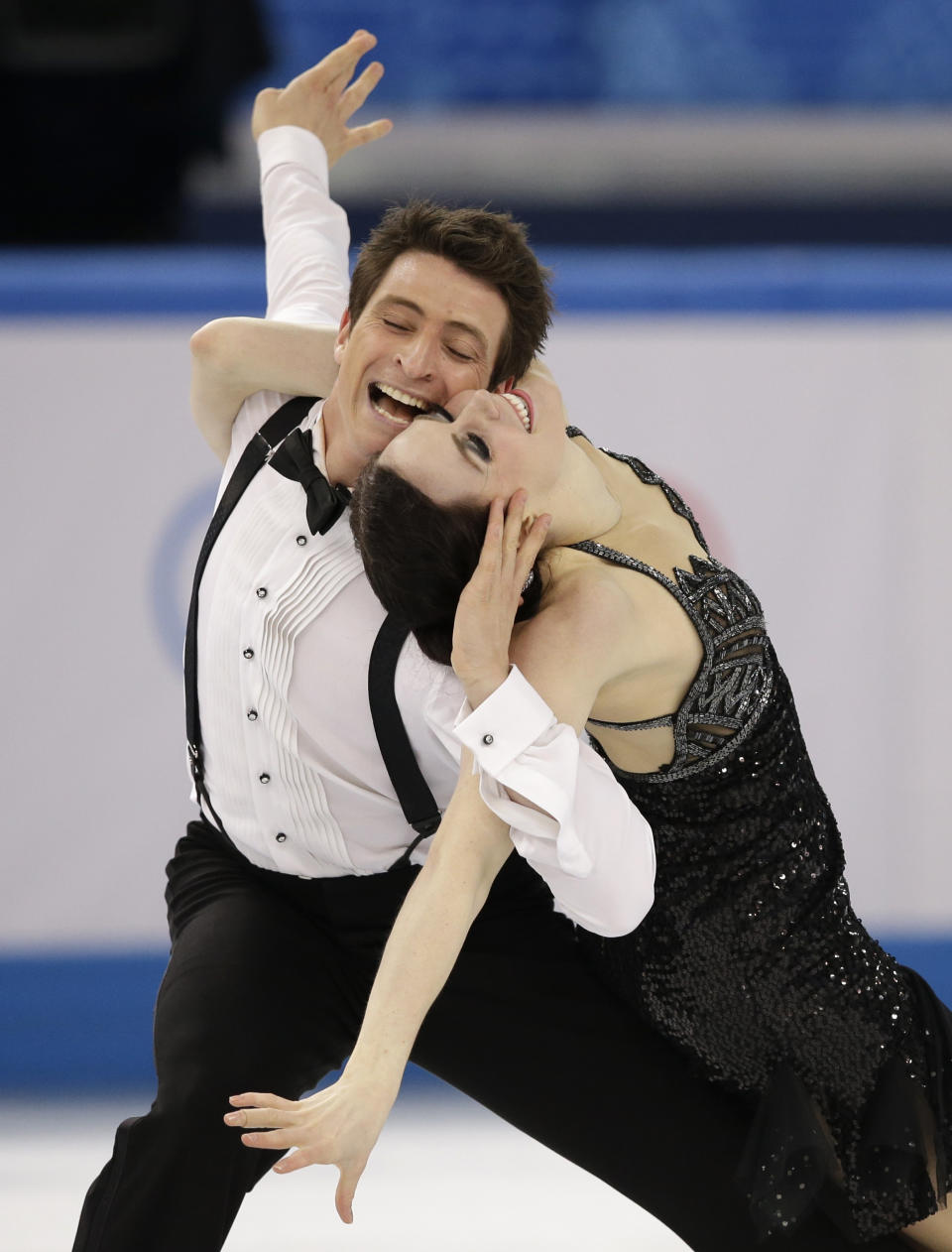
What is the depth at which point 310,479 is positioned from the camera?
2.08 m

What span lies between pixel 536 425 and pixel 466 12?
5.28 m

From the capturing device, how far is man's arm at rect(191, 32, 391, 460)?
2.20m

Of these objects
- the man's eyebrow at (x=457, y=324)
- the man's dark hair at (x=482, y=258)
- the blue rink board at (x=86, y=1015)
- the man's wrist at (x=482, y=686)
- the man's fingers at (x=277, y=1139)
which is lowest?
the blue rink board at (x=86, y=1015)

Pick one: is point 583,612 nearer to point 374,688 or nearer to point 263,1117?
point 374,688

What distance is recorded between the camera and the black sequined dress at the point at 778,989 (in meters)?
1.94

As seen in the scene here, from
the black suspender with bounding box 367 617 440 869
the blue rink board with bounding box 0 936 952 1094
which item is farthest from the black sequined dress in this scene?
the blue rink board with bounding box 0 936 952 1094

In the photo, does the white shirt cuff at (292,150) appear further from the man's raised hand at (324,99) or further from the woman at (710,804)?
the woman at (710,804)

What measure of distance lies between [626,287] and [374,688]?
198 cm

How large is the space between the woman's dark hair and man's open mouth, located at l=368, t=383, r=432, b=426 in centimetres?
15

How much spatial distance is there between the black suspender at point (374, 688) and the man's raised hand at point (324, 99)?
66cm

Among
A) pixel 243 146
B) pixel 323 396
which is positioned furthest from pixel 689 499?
pixel 243 146

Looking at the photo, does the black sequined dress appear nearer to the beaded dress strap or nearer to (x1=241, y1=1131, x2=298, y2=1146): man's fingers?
the beaded dress strap

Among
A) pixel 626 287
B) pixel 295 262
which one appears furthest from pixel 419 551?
pixel 626 287

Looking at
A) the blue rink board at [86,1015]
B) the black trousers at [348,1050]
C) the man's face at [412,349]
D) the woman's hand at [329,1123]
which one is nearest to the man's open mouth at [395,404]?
the man's face at [412,349]
